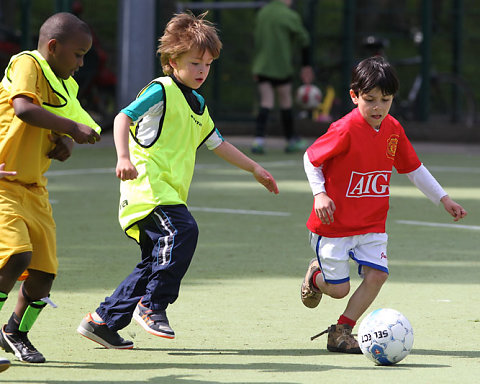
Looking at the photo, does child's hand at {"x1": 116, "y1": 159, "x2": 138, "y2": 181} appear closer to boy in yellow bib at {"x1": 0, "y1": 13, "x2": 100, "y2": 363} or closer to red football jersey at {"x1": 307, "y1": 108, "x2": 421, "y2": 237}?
boy in yellow bib at {"x1": 0, "y1": 13, "x2": 100, "y2": 363}

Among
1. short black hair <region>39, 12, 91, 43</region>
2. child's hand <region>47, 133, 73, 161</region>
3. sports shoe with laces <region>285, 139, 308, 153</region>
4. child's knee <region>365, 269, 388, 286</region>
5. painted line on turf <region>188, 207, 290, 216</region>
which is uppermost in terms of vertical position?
short black hair <region>39, 12, 91, 43</region>

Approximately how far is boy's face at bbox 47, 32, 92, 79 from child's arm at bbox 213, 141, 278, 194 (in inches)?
34.1

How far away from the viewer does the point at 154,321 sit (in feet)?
15.5

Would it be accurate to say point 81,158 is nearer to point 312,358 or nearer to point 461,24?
point 461,24

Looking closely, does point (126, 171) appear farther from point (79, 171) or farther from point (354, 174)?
point (79, 171)

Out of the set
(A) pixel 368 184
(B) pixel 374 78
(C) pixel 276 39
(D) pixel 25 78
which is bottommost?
(C) pixel 276 39

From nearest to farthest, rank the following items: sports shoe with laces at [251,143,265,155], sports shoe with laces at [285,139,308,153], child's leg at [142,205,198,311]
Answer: child's leg at [142,205,198,311] < sports shoe with laces at [251,143,265,155] < sports shoe with laces at [285,139,308,153]

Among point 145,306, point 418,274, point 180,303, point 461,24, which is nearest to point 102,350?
point 145,306

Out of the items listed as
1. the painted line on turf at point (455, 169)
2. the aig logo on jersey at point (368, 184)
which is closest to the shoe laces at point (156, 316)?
the aig logo on jersey at point (368, 184)

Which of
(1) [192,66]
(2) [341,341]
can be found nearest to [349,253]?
(2) [341,341]

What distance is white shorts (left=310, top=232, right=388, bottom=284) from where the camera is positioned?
Answer: 16.3ft

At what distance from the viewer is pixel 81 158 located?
14562mm

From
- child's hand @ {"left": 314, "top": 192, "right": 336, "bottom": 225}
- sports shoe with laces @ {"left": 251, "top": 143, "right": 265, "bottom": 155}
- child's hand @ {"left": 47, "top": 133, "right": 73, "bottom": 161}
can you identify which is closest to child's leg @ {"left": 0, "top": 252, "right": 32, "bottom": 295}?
child's hand @ {"left": 47, "top": 133, "right": 73, "bottom": 161}

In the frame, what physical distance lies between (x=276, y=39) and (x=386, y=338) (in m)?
10.9
